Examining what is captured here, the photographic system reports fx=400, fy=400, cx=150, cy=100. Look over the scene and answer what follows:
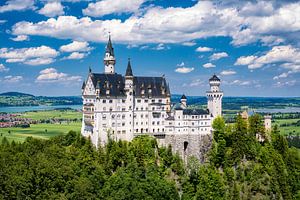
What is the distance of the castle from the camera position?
96188 millimetres

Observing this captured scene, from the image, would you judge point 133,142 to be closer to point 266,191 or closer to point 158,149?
point 158,149

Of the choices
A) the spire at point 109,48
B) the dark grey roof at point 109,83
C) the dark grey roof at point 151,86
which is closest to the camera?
the dark grey roof at point 109,83

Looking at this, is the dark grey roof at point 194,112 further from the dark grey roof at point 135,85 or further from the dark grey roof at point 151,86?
the dark grey roof at point 151,86

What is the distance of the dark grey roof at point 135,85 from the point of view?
97.2 metres

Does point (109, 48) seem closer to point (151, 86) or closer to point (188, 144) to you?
point (151, 86)

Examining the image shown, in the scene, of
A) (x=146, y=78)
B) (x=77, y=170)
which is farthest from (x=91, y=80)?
(x=77, y=170)

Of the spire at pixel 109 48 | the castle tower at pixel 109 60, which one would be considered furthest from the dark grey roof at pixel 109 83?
the spire at pixel 109 48

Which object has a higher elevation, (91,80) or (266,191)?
(91,80)

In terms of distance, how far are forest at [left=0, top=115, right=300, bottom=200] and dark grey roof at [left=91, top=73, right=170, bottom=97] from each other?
12.4 m

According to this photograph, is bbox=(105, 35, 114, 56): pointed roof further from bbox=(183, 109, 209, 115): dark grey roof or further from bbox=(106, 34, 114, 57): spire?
bbox=(183, 109, 209, 115): dark grey roof

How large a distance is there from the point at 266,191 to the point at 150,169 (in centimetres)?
2811

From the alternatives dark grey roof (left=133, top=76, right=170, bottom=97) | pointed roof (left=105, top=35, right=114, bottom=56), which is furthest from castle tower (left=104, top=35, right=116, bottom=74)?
dark grey roof (left=133, top=76, right=170, bottom=97)

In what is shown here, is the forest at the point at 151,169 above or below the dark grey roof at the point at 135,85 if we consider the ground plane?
below

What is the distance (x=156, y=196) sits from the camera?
84.6m
